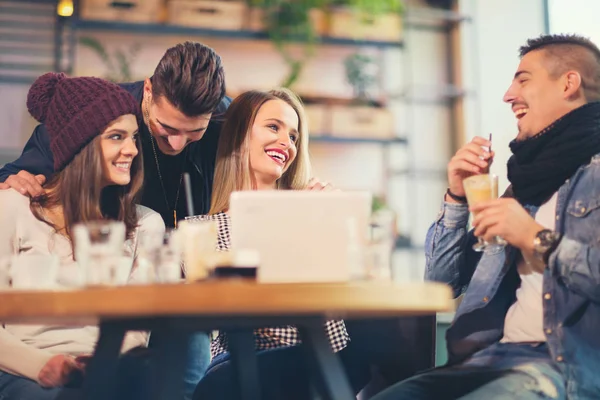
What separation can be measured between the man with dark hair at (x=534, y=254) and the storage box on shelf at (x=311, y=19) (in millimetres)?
2523

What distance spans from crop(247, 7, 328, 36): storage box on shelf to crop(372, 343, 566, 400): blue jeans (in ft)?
10.0

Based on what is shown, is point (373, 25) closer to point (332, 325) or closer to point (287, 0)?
point (287, 0)

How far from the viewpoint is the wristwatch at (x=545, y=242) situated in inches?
76.1

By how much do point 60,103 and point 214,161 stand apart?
30.3 inches

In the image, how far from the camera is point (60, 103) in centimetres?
241

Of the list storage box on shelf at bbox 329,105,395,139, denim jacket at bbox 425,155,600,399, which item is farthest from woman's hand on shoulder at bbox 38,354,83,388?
storage box on shelf at bbox 329,105,395,139

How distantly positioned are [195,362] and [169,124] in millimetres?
884

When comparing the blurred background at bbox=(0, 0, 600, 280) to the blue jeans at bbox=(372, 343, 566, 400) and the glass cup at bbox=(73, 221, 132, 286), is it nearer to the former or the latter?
the blue jeans at bbox=(372, 343, 566, 400)

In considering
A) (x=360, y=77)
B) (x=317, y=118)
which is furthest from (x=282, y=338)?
(x=360, y=77)

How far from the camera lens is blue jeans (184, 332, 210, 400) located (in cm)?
230

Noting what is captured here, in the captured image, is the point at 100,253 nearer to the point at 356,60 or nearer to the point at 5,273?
the point at 5,273

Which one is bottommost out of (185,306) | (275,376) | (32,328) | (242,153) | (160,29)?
(275,376)

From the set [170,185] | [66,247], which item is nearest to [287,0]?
[170,185]

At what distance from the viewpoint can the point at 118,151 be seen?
7.86 feet
